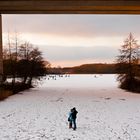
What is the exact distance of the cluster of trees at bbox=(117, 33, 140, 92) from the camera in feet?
175

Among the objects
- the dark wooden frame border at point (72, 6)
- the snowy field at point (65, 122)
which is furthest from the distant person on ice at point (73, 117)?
the dark wooden frame border at point (72, 6)

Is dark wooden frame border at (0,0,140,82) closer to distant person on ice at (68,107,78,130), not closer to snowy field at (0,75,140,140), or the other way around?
snowy field at (0,75,140,140)

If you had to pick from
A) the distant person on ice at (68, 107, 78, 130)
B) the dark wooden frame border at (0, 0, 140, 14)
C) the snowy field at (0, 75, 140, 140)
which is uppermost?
the dark wooden frame border at (0, 0, 140, 14)

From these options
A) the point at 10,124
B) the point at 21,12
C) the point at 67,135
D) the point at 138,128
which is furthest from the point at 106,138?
the point at 21,12

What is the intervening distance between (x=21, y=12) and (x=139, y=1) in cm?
1422

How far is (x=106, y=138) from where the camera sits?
18.1 m

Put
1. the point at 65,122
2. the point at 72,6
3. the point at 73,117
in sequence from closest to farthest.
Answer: the point at 73,117, the point at 65,122, the point at 72,6

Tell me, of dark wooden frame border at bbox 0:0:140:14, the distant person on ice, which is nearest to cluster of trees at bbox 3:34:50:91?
dark wooden frame border at bbox 0:0:140:14

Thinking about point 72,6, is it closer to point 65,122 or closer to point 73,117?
point 65,122

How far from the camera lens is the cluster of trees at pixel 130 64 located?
5328cm

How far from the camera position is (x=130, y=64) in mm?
53719

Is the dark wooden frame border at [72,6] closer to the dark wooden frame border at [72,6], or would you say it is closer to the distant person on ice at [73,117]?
the dark wooden frame border at [72,6]

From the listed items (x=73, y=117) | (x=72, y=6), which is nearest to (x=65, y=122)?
(x=73, y=117)

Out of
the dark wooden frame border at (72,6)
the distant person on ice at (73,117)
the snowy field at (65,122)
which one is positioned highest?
the dark wooden frame border at (72,6)
